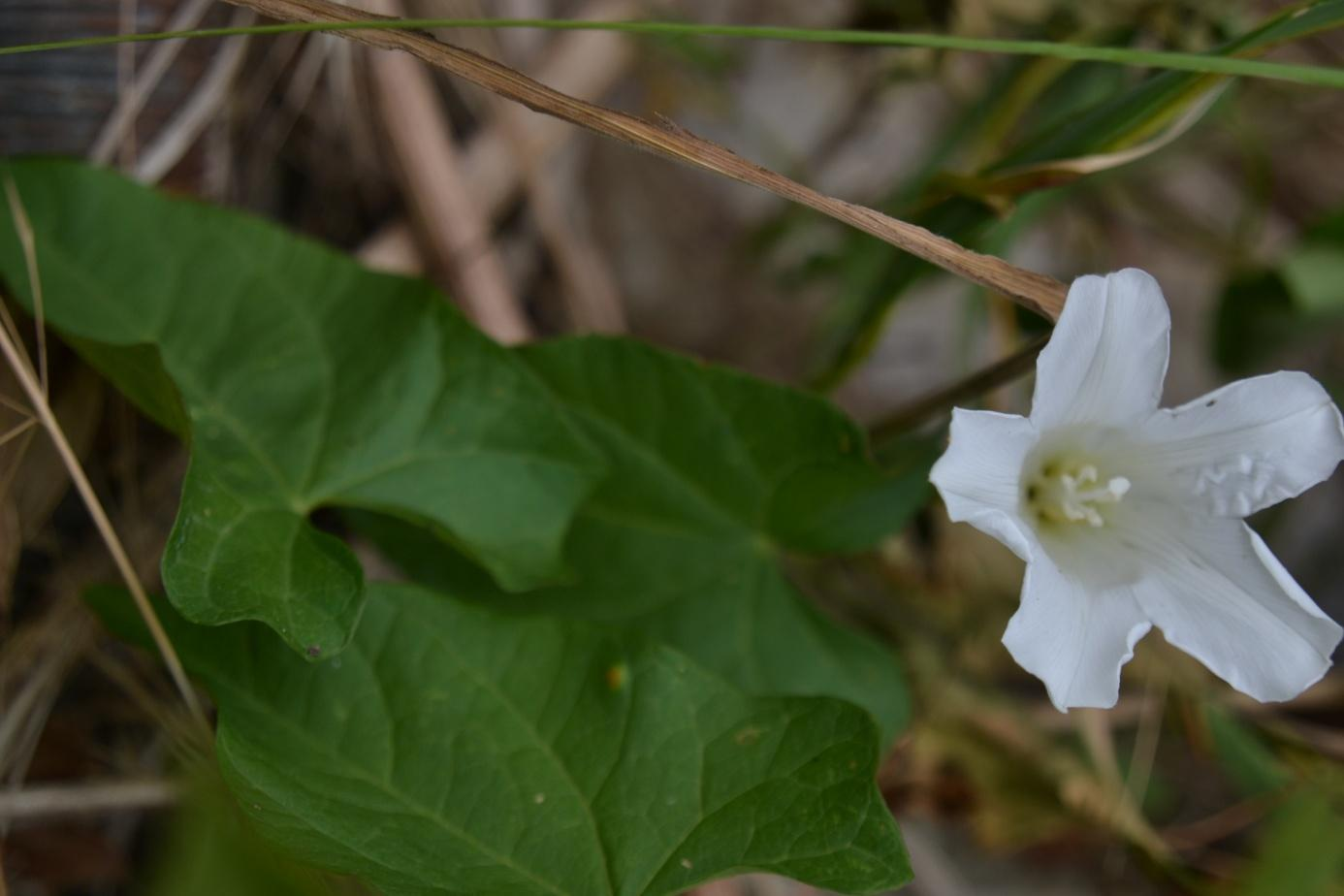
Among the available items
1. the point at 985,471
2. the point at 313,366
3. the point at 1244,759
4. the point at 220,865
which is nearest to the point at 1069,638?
the point at 985,471

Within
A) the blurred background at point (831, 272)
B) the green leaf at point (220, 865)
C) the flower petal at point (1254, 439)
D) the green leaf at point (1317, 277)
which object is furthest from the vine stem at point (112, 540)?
the green leaf at point (1317, 277)

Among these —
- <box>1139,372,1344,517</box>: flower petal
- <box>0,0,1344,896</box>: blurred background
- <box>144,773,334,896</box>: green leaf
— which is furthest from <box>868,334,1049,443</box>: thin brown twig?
<box>144,773,334,896</box>: green leaf

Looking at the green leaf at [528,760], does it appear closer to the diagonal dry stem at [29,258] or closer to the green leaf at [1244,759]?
the diagonal dry stem at [29,258]

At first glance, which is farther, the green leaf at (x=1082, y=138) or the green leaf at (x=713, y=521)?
the green leaf at (x=713, y=521)

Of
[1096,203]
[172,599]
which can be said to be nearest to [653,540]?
[172,599]

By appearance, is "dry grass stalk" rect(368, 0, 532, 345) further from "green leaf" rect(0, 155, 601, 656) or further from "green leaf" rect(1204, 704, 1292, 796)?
"green leaf" rect(1204, 704, 1292, 796)
